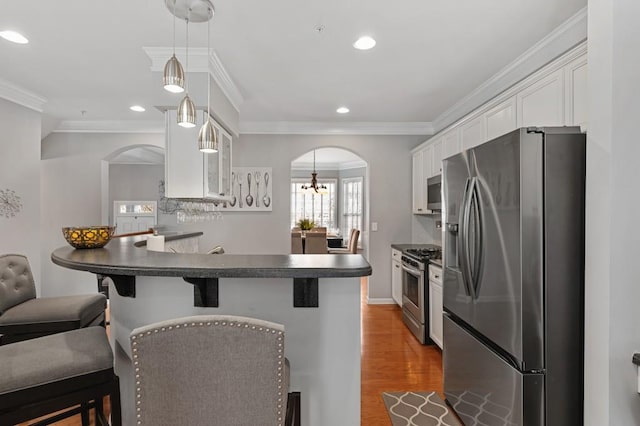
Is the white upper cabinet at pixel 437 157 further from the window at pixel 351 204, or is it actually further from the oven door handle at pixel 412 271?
the window at pixel 351 204

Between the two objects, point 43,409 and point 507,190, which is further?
point 507,190

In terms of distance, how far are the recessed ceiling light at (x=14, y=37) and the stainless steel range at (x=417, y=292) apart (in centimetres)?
385

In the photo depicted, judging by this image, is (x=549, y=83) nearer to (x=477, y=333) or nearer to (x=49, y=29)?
(x=477, y=333)

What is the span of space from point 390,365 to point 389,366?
2cm

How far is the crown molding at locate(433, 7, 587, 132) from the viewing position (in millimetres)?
2211

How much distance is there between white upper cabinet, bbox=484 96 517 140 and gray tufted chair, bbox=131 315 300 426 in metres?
2.46

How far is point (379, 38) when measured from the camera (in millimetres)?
2482

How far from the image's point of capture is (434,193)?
13.0 ft

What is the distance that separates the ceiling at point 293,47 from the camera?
2143 millimetres

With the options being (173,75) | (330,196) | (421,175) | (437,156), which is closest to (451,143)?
(437,156)

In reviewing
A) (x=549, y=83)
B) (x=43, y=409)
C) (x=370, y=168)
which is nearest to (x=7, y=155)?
(x=43, y=409)

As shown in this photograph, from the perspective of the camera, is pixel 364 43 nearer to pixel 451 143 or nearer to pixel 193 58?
pixel 193 58

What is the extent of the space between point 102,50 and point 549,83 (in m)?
3.26

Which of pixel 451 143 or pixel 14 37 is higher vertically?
pixel 14 37
